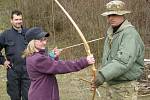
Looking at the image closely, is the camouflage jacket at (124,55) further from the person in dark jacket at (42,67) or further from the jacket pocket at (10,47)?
the jacket pocket at (10,47)

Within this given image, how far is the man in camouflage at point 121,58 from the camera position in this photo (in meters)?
4.69

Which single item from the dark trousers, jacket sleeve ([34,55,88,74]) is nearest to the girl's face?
jacket sleeve ([34,55,88,74])

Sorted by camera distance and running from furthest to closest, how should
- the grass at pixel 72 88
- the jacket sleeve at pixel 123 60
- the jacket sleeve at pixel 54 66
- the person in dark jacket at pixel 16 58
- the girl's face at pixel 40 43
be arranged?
Answer: 1. the grass at pixel 72 88
2. the person in dark jacket at pixel 16 58
3. the girl's face at pixel 40 43
4. the jacket sleeve at pixel 54 66
5. the jacket sleeve at pixel 123 60

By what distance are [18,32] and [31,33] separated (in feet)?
6.14

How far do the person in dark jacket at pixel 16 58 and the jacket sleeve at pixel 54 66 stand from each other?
199 cm

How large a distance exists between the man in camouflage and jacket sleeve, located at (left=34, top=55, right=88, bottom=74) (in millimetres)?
290

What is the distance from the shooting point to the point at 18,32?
22.9 ft

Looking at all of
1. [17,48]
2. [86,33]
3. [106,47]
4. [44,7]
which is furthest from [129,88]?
[44,7]

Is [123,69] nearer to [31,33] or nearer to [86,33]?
[31,33]

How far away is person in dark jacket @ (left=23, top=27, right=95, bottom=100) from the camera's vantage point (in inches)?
194

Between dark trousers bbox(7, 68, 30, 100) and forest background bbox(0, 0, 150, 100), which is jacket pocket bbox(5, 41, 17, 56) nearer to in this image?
dark trousers bbox(7, 68, 30, 100)

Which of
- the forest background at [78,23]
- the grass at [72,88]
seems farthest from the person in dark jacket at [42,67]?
the forest background at [78,23]

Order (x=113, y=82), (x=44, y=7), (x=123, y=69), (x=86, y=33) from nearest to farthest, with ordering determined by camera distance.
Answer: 1. (x=123, y=69)
2. (x=113, y=82)
3. (x=86, y=33)
4. (x=44, y=7)

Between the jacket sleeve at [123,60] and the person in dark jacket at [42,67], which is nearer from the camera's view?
the jacket sleeve at [123,60]
